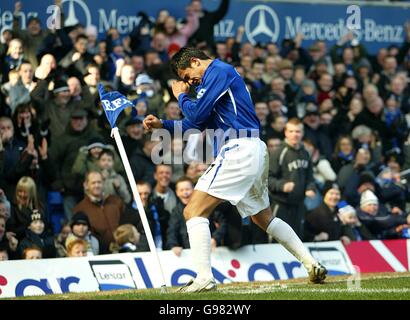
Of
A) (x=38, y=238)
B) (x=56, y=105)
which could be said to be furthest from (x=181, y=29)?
(x=38, y=238)

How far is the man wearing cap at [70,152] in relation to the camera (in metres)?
16.2

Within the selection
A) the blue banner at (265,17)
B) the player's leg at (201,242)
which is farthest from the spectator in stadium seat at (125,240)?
the player's leg at (201,242)

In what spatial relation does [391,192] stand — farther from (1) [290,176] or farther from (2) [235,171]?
(2) [235,171]

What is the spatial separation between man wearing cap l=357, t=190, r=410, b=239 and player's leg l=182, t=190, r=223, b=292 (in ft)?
22.7

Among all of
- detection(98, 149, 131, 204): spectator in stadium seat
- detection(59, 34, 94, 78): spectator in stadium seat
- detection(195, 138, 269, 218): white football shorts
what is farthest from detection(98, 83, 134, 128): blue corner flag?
detection(59, 34, 94, 78): spectator in stadium seat

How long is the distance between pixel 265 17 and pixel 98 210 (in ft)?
23.0

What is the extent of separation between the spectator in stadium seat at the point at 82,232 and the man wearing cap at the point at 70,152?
0.53 metres

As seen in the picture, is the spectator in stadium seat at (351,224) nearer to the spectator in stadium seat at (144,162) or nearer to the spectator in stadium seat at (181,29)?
the spectator in stadium seat at (144,162)

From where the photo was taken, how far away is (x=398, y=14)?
23.2 meters

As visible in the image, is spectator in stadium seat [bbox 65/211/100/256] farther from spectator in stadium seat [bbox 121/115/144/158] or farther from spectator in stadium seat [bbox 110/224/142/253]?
spectator in stadium seat [bbox 121/115/144/158]

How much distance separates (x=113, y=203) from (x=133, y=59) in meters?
3.04

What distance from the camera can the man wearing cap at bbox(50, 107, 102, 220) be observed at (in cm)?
1620

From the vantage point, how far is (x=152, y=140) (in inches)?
679
